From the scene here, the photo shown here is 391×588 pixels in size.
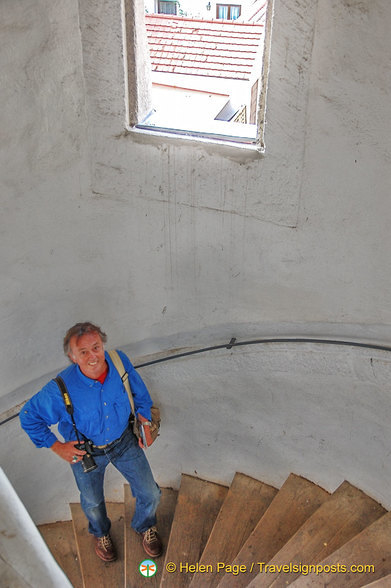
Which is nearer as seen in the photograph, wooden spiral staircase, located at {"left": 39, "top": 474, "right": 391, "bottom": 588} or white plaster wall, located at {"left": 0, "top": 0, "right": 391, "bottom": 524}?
white plaster wall, located at {"left": 0, "top": 0, "right": 391, "bottom": 524}

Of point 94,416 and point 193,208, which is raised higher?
point 193,208

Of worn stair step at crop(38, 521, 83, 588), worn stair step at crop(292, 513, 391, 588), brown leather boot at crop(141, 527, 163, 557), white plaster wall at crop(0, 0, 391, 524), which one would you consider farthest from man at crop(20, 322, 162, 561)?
worn stair step at crop(292, 513, 391, 588)

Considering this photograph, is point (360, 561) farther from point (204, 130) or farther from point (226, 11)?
point (226, 11)

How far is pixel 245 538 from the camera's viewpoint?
3.32 metres

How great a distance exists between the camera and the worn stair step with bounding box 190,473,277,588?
3.13 metres

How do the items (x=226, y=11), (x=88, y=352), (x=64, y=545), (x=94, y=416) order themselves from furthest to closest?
(x=226, y=11) < (x=64, y=545) < (x=94, y=416) < (x=88, y=352)

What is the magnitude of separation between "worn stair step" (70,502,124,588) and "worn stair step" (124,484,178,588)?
0.17m

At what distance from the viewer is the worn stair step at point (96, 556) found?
3402 mm

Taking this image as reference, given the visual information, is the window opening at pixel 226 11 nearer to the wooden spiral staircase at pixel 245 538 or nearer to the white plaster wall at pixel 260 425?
the white plaster wall at pixel 260 425

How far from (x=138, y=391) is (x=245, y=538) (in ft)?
4.05

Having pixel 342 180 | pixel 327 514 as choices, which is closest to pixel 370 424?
pixel 327 514

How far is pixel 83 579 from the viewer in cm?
342

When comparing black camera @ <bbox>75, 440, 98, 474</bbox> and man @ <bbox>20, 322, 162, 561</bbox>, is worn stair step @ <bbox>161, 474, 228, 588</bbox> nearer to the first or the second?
man @ <bbox>20, 322, 162, 561</bbox>

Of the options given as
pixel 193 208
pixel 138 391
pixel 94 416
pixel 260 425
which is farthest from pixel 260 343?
pixel 94 416
